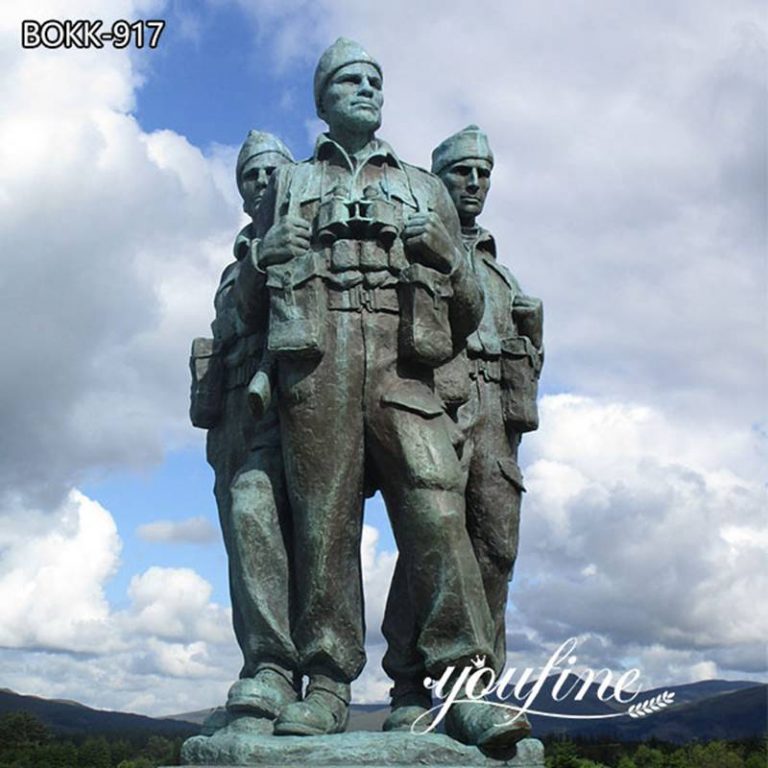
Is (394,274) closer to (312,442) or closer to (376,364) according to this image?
(376,364)

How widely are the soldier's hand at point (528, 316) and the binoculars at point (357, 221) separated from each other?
196 centimetres

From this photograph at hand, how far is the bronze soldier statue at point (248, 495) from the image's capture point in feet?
21.8

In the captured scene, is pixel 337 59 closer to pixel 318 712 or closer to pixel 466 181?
pixel 466 181

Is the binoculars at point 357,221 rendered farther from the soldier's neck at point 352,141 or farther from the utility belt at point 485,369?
the utility belt at point 485,369

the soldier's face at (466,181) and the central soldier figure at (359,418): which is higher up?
the soldier's face at (466,181)

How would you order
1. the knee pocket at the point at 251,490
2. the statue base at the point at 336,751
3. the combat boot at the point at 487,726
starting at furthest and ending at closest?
the knee pocket at the point at 251,490
the combat boot at the point at 487,726
the statue base at the point at 336,751

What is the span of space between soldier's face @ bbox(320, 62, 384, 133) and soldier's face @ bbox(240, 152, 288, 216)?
103cm

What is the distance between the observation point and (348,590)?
677cm

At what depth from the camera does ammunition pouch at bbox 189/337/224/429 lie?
764 centimetres

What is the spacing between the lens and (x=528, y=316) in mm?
8578

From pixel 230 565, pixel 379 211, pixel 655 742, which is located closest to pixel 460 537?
pixel 230 565

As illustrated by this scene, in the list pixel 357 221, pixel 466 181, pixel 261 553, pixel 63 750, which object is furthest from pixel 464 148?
pixel 63 750

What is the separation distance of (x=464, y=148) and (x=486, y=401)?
1.89m

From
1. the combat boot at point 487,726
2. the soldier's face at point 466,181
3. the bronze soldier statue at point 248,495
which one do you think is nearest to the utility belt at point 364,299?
the bronze soldier statue at point 248,495
